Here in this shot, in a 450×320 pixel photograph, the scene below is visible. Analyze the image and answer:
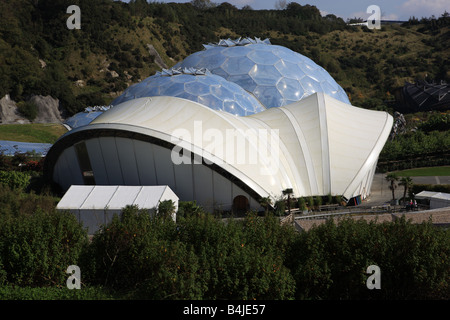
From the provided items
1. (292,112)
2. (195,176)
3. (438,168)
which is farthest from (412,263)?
(438,168)

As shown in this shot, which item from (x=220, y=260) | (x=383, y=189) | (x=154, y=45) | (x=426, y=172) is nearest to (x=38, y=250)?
(x=220, y=260)

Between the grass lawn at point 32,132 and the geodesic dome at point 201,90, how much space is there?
20878 mm

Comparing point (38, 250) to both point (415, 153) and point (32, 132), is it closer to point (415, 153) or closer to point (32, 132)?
point (415, 153)

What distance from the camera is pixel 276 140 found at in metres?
28.2

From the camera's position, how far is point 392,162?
4212cm

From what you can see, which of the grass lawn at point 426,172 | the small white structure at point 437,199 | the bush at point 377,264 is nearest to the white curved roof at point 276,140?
the small white structure at point 437,199

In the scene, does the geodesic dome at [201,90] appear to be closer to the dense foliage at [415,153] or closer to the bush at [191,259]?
the dense foliage at [415,153]

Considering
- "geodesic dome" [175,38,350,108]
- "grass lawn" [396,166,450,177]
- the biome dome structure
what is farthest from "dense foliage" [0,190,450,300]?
"grass lawn" [396,166,450,177]

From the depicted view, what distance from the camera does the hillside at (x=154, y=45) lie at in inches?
3118

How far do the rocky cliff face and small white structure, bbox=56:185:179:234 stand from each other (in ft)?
158

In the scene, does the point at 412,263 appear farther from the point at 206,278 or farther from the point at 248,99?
the point at 248,99

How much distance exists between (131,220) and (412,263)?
27.9ft

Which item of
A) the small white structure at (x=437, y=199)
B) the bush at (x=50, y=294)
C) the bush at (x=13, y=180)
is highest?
the bush at (x=13, y=180)
